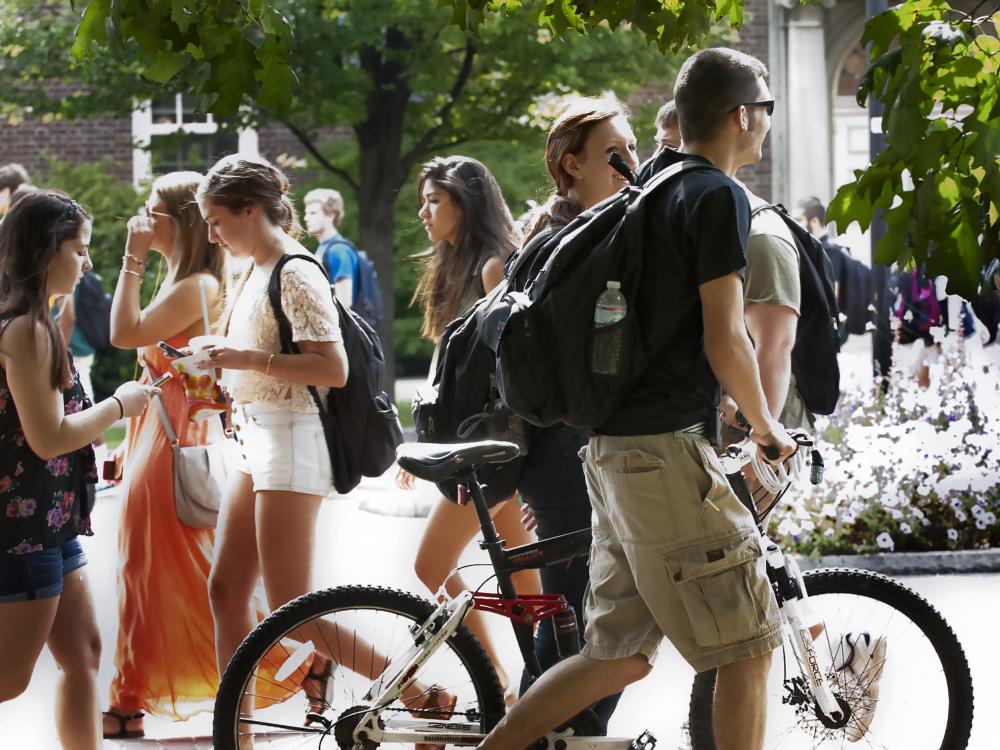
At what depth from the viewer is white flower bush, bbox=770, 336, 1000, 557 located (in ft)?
27.4

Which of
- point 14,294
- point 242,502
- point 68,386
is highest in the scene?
point 14,294

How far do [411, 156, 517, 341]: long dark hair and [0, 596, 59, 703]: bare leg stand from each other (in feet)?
5.91

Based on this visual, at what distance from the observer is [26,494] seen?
13.9ft

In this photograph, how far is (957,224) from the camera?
321cm

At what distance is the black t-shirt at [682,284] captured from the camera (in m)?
3.51

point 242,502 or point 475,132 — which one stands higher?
point 475,132

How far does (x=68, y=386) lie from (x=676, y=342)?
1806 mm

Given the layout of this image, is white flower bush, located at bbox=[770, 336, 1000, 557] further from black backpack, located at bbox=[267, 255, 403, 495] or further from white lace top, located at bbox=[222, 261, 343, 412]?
white lace top, located at bbox=[222, 261, 343, 412]

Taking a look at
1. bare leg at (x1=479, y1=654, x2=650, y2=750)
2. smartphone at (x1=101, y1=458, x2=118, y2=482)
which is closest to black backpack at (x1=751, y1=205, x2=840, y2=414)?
bare leg at (x1=479, y1=654, x2=650, y2=750)

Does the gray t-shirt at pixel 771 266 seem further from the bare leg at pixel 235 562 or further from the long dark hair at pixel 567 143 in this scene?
the bare leg at pixel 235 562

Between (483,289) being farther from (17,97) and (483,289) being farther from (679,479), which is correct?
(17,97)

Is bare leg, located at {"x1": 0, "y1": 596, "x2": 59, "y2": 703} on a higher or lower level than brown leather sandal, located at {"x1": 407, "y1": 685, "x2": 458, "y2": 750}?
higher

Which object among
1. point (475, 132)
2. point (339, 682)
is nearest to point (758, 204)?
point (339, 682)

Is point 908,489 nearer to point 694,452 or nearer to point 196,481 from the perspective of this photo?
point 196,481
